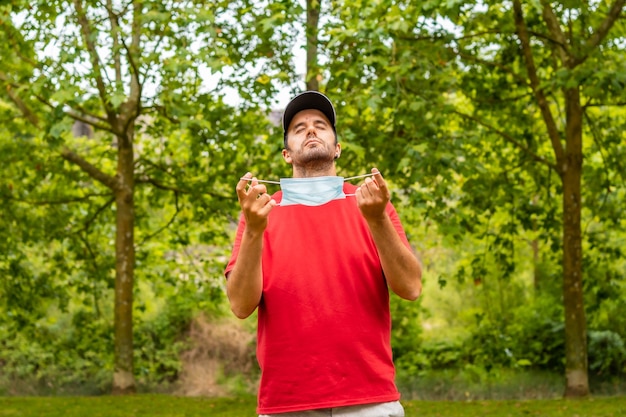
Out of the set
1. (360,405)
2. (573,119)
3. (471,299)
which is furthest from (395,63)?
(471,299)

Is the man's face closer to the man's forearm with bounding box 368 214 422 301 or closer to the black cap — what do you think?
the black cap

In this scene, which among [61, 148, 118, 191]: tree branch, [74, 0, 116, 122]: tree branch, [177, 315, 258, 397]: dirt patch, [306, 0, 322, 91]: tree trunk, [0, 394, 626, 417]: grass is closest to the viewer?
[306, 0, 322, 91]: tree trunk

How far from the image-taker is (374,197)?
260 centimetres

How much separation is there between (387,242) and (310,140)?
1.70ft

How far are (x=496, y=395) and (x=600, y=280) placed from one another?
2695mm

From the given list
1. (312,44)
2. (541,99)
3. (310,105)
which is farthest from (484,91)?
(310,105)

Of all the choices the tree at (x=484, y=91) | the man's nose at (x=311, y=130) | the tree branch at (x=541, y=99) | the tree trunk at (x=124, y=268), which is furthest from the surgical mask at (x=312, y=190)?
the tree trunk at (x=124, y=268)

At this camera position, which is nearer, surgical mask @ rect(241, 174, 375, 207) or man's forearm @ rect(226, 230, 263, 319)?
man's forearm @ rect(226, 230, 263, 319)

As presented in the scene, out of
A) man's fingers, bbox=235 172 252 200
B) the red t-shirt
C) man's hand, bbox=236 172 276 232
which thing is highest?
man's fingers, bbox=235 172 252 200

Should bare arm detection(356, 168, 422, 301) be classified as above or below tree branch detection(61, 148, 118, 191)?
below

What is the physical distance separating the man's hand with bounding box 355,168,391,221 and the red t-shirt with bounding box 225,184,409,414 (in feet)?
0.71

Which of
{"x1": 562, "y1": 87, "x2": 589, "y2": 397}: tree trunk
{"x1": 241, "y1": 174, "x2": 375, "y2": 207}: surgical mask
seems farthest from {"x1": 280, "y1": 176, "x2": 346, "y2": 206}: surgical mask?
{"x1": 562, "y1": 87, "x2": 589, "y2": 397}: tree trunk

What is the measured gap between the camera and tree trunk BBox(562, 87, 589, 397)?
11766 millimetres

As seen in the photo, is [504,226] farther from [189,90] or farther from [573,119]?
[189,90]
